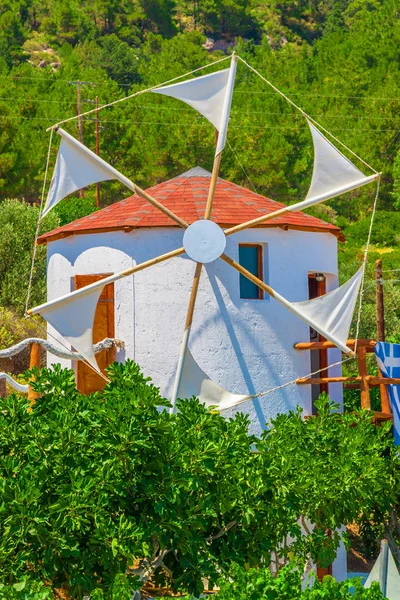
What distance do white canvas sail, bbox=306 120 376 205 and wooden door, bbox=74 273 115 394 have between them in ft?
12.5

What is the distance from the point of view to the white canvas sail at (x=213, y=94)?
17.5 meters

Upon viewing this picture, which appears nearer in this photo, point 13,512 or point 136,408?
Answer: point 13,512

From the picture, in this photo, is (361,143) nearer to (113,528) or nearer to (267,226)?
(267,226)

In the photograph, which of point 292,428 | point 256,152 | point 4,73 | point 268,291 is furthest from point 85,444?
point 4,73

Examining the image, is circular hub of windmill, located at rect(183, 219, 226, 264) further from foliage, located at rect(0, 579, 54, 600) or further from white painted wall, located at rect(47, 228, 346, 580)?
foliage, located at rect(0, 579, 54, 600)

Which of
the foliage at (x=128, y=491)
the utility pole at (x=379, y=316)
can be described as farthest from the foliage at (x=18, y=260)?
the foliage at (x=128, y=491)

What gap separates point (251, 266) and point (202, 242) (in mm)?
1570

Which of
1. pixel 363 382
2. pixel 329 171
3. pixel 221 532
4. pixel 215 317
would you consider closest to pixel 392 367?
pixel 363 382

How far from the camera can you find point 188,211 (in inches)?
720

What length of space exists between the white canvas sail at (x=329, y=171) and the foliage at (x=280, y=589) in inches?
318

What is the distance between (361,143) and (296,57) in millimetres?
22984

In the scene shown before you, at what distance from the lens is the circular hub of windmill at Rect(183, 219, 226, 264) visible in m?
17.0

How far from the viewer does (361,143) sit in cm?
4769

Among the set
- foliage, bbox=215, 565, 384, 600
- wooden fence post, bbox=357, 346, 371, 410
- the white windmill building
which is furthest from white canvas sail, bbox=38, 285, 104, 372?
foliage, bbox=215, 565, 384, 600
